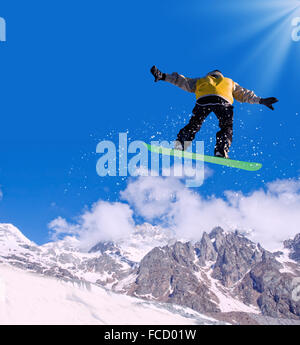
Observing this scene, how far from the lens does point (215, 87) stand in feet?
31.2

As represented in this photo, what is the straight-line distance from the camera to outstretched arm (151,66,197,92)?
398 inches

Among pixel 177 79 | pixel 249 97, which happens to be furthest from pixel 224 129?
pixel 177 79

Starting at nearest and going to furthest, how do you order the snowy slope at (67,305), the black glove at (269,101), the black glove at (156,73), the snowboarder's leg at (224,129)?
the snowy slope at (67,305), the snowboarder's leg at (224,129), the black glove at (156,73), the black glove at (269,101)

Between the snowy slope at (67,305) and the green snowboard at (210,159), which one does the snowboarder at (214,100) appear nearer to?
the green snowboard at (210,159)

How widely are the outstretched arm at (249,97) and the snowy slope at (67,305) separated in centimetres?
721

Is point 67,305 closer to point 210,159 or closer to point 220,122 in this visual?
point 210,159

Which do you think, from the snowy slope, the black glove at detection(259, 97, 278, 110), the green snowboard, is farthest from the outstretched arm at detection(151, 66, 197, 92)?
the snowy slope

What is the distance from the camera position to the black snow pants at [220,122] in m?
9.56

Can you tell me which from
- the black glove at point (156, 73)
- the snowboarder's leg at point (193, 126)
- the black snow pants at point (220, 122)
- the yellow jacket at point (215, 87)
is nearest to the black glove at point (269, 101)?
the yellow jacket at point (215, 87)

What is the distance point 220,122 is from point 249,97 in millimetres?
1490

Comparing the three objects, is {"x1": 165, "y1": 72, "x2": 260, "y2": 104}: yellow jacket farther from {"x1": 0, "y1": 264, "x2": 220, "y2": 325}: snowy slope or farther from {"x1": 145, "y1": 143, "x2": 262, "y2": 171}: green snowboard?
{"x1": 0, "y1": 264, "x2": 220, "y2": 325}: snowy slope
